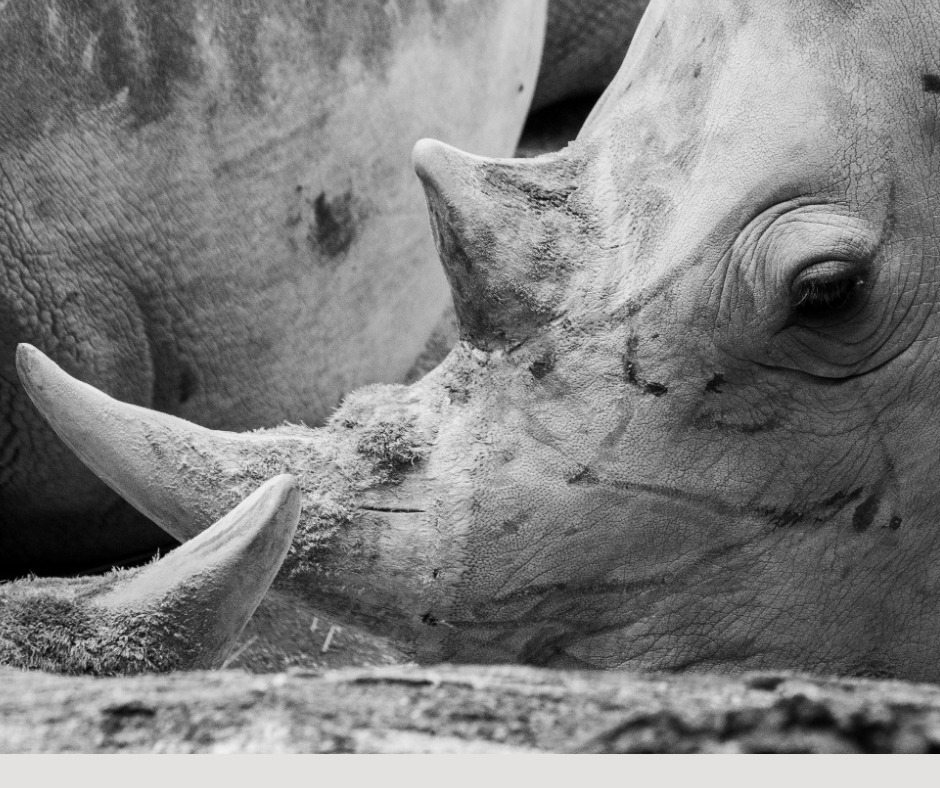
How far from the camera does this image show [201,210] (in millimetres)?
2365

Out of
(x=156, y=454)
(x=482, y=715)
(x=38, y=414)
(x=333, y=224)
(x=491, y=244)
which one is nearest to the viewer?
(x=482, y=715)

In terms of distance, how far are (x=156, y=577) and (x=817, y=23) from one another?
110 centimetres

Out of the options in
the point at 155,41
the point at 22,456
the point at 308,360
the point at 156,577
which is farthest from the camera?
the point at 308,360

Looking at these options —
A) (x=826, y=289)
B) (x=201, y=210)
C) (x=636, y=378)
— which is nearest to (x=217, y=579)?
(x=636, y=378)

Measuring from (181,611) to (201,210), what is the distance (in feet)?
3.24

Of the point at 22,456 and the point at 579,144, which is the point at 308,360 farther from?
the point at 579,144

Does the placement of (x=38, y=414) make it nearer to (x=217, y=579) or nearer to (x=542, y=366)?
(x=217, y=579)

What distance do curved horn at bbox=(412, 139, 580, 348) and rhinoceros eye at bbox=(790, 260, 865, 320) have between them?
0.31 metres

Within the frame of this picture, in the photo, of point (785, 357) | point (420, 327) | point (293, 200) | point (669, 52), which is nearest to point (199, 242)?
point (293, 200)

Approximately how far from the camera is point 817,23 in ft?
5.81

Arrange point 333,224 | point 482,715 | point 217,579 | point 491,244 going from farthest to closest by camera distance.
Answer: point 333,224
point 491,244
point 217,579
point 482,715

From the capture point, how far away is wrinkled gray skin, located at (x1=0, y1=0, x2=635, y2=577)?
222 centimetres

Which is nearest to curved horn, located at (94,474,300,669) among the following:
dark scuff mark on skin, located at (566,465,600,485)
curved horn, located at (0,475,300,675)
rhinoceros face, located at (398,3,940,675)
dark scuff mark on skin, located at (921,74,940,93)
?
curved horn, located at (0,475,300,675)

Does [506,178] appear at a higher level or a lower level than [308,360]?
lower
